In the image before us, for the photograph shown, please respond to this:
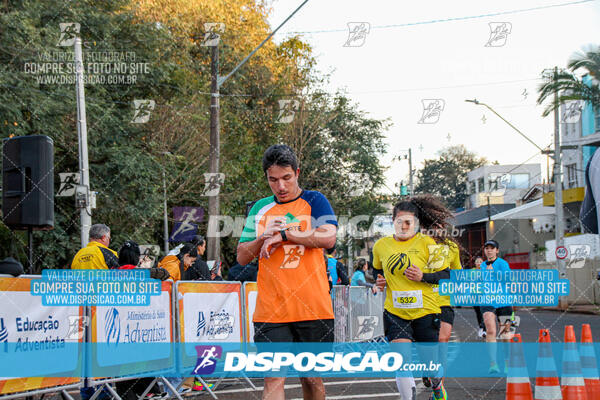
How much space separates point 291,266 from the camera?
416 centimetres

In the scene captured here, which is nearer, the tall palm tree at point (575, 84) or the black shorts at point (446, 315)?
the black shorts at point (446, 315)

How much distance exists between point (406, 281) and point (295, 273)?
90.4 inches

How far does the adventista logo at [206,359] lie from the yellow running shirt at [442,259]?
3124 millimetres

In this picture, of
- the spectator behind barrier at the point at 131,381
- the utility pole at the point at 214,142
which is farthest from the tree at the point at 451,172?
the spectator behind barrier at the point at 131,381

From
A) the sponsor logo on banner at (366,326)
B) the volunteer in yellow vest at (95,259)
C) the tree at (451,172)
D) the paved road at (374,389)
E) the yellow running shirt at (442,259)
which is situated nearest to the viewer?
the yellow running shirt at (442,259)

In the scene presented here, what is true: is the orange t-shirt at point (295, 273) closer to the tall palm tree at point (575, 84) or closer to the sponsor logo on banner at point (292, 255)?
the sponsor logo on banner at point (292, 255)

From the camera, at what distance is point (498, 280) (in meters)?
9.54

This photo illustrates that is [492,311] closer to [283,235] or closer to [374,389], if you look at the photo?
[374,389]

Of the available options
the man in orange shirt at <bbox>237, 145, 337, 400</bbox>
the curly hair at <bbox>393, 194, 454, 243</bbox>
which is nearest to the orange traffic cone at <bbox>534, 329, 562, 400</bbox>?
the curly hair at <bbox>393, 194, 454, 243</bbox>

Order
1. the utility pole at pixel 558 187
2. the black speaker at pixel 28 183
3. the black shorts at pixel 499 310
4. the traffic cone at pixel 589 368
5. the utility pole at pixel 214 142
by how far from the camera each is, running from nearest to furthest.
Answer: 1. the traffic cone at pixel 589 368
2. the black speaker at pixel 28 183
3. the black shorts at pixel 499 310
4. the utility pole at pixel 214 142
5. the utility pole at pixel 558 187

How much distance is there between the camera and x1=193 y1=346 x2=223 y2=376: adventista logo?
27.1ft

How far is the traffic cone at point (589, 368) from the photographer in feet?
19.3

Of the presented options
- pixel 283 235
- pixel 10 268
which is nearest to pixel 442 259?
pixel 283 235

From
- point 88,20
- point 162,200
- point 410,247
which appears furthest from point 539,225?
point 410,247
